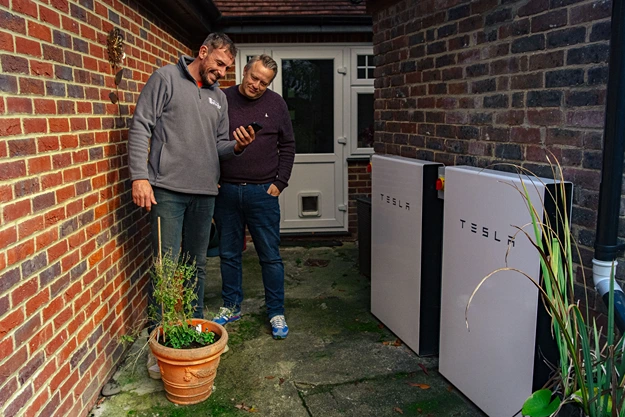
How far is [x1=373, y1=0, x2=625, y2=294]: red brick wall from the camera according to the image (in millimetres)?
2457

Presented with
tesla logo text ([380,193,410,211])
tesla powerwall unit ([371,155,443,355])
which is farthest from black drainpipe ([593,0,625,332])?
tesla logo text ([380,193,410,211])

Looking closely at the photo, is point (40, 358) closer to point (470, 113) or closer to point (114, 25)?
point (114, 25)

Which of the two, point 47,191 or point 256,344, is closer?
point 47,191

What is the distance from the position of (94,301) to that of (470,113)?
2.45 m

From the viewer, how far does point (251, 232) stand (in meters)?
4.24

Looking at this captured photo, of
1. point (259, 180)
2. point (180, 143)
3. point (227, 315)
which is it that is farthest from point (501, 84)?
point (227, 315)

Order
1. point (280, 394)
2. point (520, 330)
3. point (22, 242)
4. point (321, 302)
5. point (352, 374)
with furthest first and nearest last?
point (321, 302) < point (352, 374) < point (280, 394) < point (520, 330) < point (22, 242)

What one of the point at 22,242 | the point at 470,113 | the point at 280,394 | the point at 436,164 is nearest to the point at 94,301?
the point at 22,242

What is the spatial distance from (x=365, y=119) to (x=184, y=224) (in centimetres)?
387

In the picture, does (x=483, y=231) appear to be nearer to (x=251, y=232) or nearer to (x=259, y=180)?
(x=259, y=180)

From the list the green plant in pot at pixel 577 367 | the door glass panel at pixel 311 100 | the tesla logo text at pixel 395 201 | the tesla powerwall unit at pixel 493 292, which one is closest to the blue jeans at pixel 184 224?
the tesla logo text at pixel 395 201

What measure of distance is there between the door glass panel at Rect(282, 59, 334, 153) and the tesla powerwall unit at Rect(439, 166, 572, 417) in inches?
155

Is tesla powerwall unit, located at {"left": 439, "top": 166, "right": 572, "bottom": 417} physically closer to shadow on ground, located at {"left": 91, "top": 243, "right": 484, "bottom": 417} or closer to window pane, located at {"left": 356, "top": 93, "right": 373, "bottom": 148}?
shadow on ground, located at {"left": 91, "top": 243, "right": 484, "bottom": 417}

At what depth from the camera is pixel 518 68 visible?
290 cm
